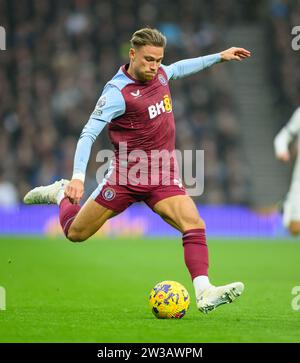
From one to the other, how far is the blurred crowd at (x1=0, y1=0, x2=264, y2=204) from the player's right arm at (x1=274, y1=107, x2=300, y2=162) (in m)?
10.4

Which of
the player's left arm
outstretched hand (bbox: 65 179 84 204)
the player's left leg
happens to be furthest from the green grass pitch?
the player's left arm

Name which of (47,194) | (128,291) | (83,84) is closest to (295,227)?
(128,291)

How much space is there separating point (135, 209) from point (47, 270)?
8810 mm

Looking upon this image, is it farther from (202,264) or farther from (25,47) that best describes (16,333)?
(25,47)

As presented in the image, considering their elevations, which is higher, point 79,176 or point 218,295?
point 79,176

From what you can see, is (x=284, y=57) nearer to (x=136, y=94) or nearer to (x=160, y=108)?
(x=160, y=108)

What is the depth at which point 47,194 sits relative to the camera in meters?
9.55

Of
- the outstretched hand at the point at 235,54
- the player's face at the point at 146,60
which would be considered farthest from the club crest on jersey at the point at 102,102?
the outstretched hand at the point at 235,54

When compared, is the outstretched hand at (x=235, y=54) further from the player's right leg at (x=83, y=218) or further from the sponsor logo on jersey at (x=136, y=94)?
the player's right leg at (x=83, y=218)

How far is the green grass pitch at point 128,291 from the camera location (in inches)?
279

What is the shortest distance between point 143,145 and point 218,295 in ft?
5.01

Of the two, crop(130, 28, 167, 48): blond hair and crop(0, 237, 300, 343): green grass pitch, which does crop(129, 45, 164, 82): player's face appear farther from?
crop(0, 237, 300, 343): green grass pitch

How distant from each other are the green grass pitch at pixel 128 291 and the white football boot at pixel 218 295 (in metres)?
0.14
